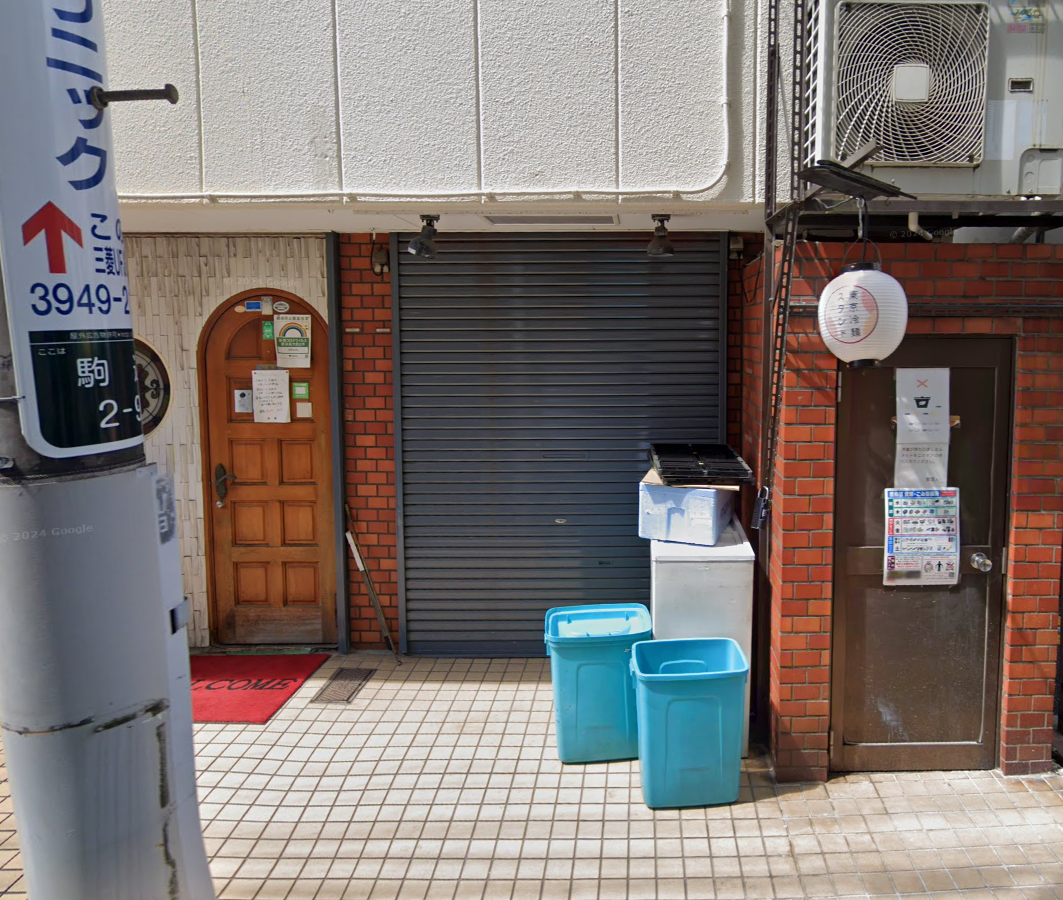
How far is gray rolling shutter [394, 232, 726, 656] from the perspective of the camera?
574 centimetres

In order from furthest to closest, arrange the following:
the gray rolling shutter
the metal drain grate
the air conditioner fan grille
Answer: the gray rolling shutter < the metal drain grate < the air conditioner fan grille

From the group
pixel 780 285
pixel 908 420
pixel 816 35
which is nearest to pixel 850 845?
pixel 908 420

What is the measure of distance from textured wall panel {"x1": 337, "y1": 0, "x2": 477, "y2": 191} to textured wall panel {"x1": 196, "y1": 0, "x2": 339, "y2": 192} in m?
0.12

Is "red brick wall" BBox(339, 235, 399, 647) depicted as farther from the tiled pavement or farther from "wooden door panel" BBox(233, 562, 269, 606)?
the tiled pavement

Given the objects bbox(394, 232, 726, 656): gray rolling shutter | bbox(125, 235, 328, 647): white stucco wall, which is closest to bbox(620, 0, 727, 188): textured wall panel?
bbox(394, 232, 726, 656): gray rolling shutter

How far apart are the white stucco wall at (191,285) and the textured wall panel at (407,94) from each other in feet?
4.45

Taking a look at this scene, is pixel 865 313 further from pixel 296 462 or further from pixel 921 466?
pixel 296 462

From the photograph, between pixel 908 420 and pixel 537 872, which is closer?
pixel 537 872

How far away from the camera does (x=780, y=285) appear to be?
4086mm

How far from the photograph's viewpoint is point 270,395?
5992 mm

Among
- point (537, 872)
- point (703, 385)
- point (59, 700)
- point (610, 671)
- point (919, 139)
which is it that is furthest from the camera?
point (703, 385)

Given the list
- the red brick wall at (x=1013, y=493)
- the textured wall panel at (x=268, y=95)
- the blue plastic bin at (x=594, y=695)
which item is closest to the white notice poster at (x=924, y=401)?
the red brick wall at (x=1013, y=493)

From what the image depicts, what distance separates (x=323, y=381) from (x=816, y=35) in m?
3.93

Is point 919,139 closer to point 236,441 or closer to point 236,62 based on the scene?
point 236,62
